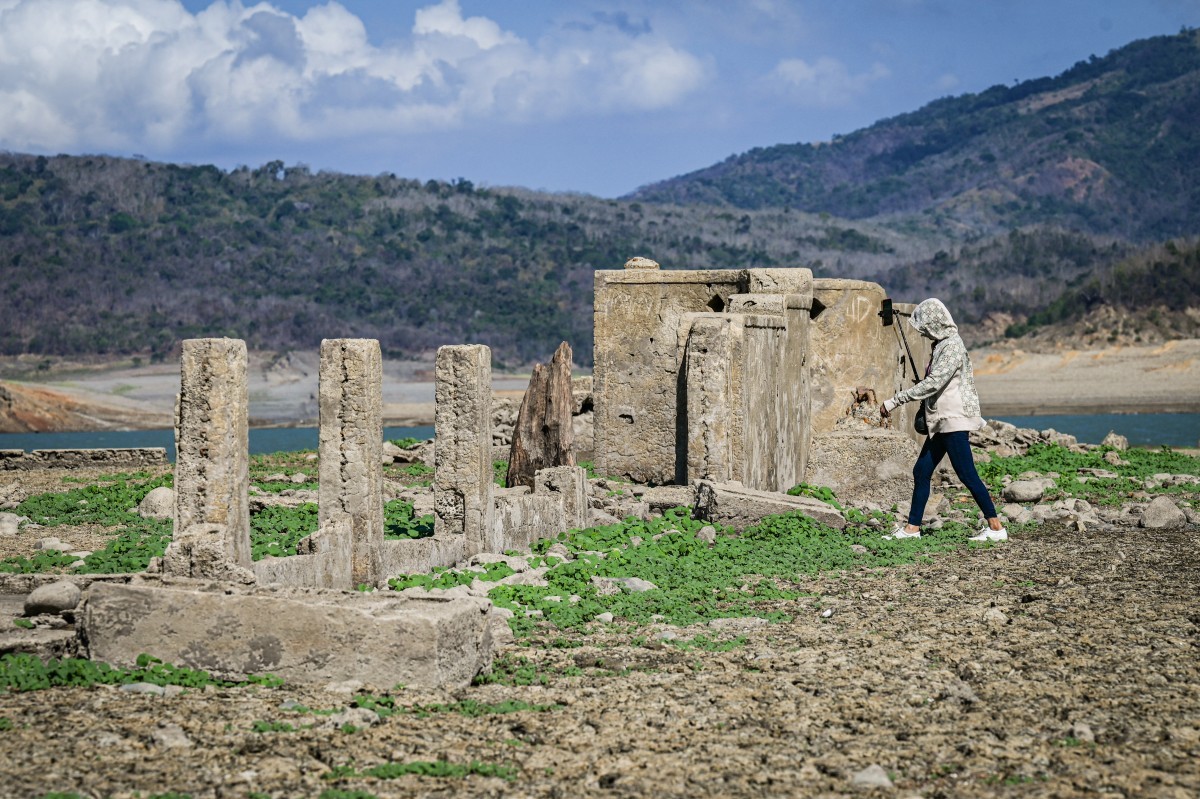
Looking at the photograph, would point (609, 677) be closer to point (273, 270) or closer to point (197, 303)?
point (197, 303)

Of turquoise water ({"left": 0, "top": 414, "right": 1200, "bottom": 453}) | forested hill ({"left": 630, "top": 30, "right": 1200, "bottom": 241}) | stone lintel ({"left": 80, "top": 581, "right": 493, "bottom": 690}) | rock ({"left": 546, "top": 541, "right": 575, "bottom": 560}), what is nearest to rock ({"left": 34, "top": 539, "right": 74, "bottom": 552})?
rock ({"left": 546, "top": 541, "right": 575, "bottom": 560})

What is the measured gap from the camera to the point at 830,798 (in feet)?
16.5

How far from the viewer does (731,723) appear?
5949mm

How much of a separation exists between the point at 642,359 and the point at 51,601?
8.04m

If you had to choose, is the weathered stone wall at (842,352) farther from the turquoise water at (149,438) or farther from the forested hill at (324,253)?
the forested hill at (324,253)

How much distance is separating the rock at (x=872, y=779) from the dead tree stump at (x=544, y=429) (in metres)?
7.91

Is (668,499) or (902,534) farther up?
(668,499)

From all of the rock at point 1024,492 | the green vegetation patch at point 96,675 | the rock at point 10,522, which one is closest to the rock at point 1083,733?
the green vegetation patch at point 96,675

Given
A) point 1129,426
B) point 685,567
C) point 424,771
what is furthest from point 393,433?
point 424,771

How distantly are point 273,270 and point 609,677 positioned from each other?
9345cm

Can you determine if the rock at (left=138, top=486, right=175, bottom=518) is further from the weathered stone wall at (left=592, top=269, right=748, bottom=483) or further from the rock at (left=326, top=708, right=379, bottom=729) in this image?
the rock at (left=326, top=708, right=379, bottom=729)

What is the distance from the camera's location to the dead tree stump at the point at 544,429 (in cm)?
1303

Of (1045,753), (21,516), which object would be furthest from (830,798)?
(21,516)

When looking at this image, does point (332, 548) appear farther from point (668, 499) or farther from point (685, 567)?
point (668, 499)
